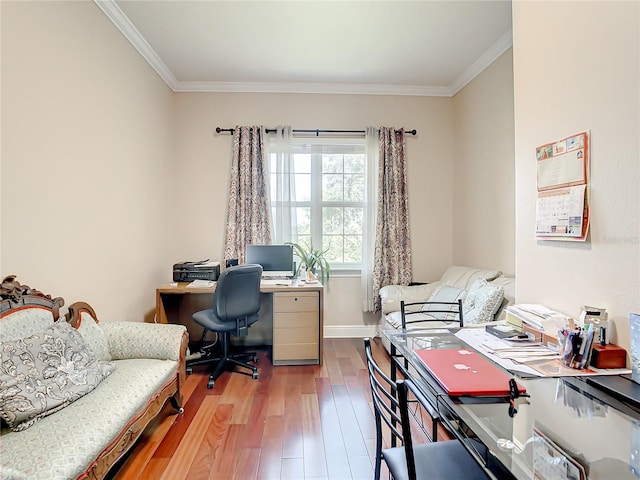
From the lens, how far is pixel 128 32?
2.68 meters

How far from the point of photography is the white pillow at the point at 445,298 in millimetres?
2859

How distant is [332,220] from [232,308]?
1.69 metres

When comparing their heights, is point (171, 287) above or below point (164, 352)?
above

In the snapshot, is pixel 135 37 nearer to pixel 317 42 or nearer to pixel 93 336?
pixel 317 42

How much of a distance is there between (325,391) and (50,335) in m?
1.82

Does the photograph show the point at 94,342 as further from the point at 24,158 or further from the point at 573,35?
the point at 573,35

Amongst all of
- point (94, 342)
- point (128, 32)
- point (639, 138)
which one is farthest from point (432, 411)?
point (128, 32)

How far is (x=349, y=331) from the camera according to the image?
12.9 ft

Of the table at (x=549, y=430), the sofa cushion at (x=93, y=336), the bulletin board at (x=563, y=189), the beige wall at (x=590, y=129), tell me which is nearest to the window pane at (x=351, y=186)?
the beige wall at (x=590, y=129)

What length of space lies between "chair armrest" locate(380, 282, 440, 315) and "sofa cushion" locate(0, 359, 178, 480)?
7.24 ft

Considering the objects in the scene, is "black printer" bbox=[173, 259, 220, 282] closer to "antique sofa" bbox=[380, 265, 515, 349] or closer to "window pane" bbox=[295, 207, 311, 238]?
"window pane" bbox=[295, 207, 311, 238]

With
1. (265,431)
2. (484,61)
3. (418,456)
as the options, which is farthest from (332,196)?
(418,456)

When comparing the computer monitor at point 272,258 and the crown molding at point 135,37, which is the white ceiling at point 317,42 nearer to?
the crown molding at point 135,37

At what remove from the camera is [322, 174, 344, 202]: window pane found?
3930 mm
